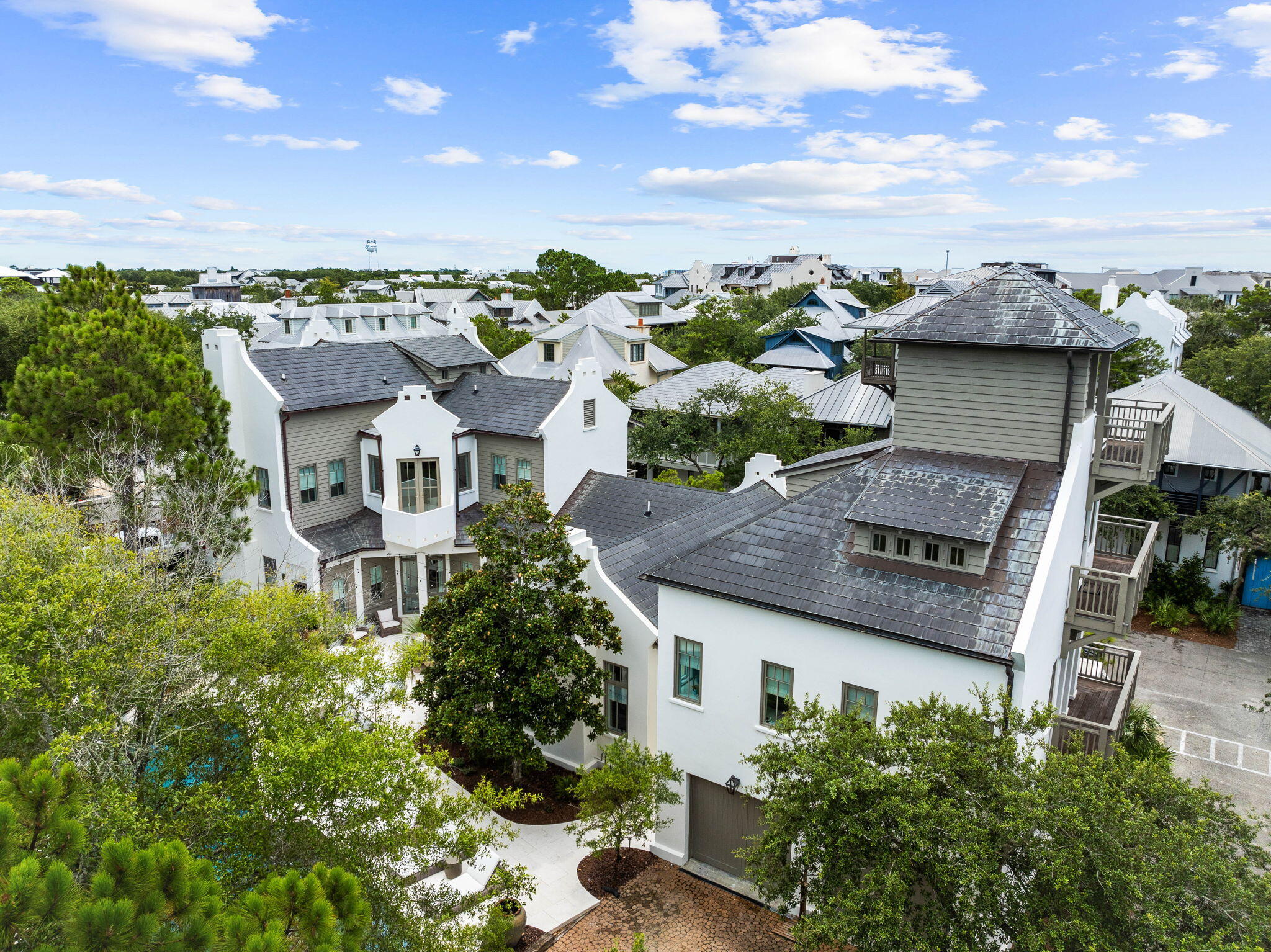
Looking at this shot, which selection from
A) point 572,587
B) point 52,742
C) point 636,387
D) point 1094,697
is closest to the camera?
point 52,742

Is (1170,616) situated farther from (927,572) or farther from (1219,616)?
(927,572)

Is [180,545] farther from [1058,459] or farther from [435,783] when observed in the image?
[1058,459]

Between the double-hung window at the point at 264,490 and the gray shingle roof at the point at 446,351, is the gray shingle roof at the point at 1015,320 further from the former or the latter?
the double-hung window at the point at 264,490

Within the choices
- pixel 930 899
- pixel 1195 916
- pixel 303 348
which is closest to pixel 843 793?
pixel 930 899

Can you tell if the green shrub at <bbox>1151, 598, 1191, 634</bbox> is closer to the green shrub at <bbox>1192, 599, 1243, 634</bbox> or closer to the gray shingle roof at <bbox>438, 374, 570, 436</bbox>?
the green shrub at <bbox>1192, 599, 1243, 634</bbox>

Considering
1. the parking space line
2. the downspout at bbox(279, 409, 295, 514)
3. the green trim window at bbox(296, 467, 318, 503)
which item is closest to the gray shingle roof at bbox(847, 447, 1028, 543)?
the parking space line

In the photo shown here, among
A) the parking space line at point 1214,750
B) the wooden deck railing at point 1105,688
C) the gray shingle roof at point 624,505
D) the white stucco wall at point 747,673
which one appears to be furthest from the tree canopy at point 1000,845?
the parking space line at point 1214,750
